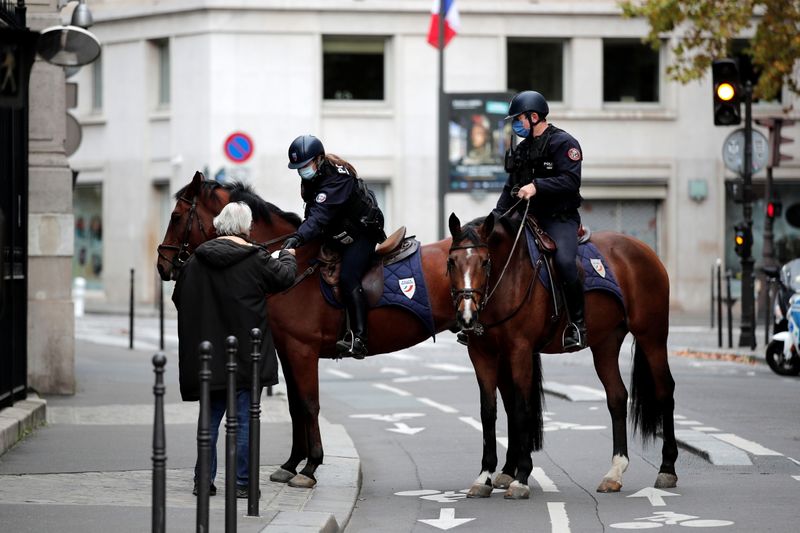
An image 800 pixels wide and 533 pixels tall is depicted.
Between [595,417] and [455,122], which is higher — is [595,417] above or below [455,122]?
below

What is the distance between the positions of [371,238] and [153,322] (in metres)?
26.3

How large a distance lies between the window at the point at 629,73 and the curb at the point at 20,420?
1184 inches

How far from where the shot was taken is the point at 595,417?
53.4 feet

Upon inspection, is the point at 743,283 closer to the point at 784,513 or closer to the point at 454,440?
the point at 454,440

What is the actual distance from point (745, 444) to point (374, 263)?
3924 millimetres

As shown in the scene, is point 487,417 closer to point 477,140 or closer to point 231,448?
point 231,448

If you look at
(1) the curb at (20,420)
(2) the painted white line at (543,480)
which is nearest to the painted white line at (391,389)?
(1) the curb at (20,420)

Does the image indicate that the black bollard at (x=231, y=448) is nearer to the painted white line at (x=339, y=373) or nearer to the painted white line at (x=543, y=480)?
the painted white line at (x=543, y=480)

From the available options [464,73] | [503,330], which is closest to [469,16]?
[464,73]

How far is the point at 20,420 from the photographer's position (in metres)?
13.3

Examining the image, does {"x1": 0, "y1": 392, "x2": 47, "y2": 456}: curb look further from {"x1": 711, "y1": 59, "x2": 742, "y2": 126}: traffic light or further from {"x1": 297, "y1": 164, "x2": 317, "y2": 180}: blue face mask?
{"x1": 711, "y1": 59, "x2": 742, "y2": 126}: traffic light

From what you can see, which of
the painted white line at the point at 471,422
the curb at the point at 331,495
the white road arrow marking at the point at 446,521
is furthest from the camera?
the painted white line at the point at 471,422

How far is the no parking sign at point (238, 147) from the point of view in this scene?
79.3ft

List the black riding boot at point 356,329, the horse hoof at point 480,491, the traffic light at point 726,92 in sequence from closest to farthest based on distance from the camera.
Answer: the horse hoof at point 480,491 → the black riding boot at point 356,329 → the traffic light at point 726,92
